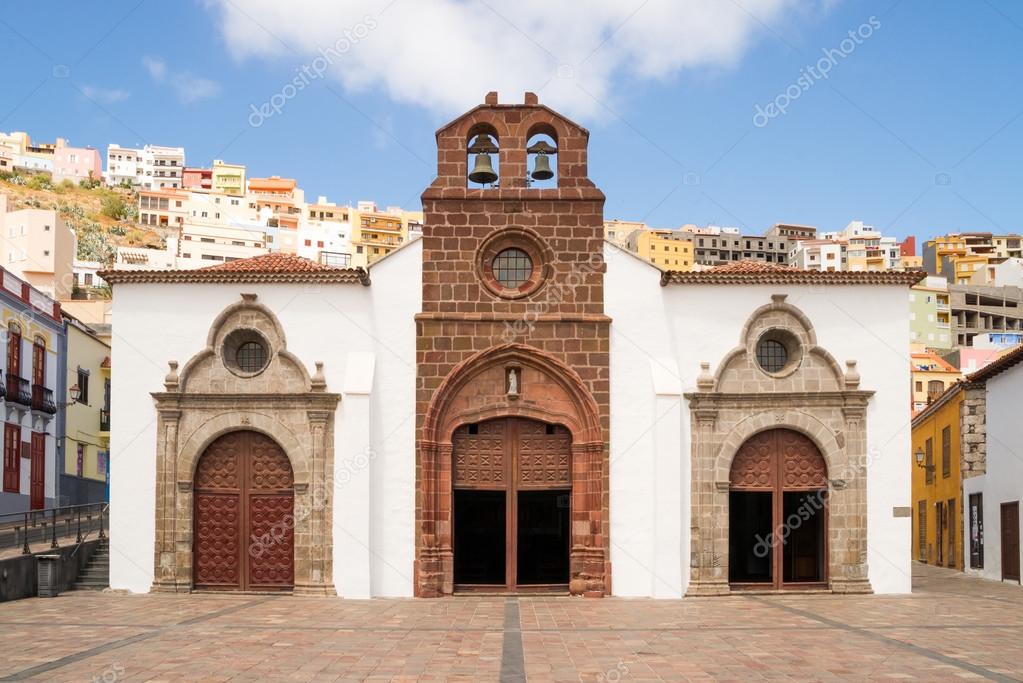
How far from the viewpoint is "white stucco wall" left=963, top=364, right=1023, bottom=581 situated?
24969 mm

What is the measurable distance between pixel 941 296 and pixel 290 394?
241ft

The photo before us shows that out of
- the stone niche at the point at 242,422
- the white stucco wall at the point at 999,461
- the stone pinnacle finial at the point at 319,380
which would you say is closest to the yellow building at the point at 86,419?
the stone niche at the point at 242,422

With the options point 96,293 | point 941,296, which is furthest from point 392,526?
point 941,296

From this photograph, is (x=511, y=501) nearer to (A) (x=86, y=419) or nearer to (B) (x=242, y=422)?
(B) (x=242, y=422)

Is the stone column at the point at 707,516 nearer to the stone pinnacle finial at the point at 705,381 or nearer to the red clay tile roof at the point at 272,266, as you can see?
the stone pinnacle finial at the point at 705,381

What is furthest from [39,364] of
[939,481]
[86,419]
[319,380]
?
[939,481]

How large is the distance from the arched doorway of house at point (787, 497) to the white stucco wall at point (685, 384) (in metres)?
A: 0.92

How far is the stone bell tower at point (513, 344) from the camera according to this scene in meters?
21.2

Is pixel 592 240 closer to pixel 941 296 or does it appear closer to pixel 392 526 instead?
pixel 392 526

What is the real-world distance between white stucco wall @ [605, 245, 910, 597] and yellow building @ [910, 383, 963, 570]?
824 centimetres

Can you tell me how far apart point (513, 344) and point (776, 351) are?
16.4 ft

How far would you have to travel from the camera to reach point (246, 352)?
72.3 feet

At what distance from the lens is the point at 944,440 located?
31672 millimetres

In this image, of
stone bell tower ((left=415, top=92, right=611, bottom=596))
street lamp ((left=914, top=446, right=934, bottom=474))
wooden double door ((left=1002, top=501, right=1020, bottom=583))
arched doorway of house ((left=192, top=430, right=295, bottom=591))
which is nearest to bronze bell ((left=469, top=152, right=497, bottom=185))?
stone bell tower ((left=415, top=92, right=611, bottom=596))
